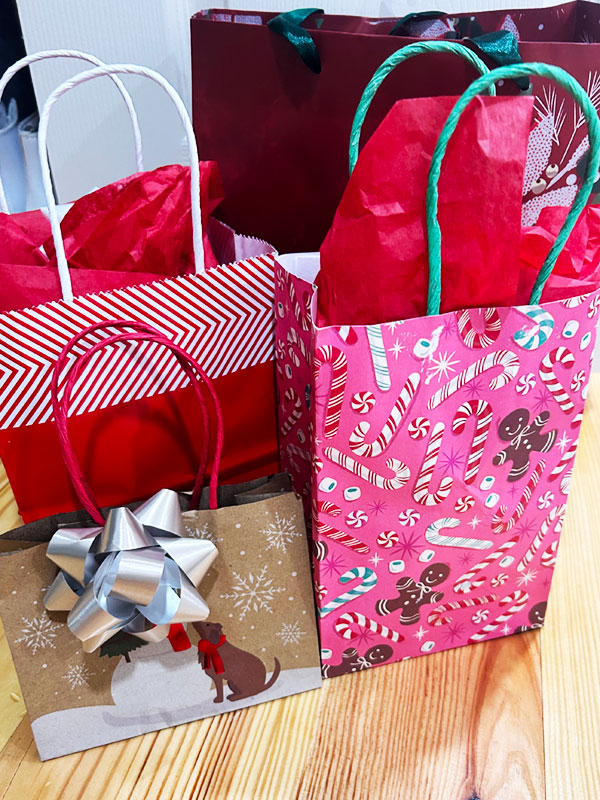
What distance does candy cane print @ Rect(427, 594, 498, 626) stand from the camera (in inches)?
23.8

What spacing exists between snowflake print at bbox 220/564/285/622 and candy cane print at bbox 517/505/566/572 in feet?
0.75

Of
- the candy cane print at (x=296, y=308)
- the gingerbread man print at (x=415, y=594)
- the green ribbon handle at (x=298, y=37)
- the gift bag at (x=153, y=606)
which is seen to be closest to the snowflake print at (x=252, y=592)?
the gift bag at (x=153, y=606)

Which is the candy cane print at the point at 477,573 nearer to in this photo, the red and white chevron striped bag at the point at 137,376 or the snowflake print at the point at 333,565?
the snowflake print at the point at 333,565

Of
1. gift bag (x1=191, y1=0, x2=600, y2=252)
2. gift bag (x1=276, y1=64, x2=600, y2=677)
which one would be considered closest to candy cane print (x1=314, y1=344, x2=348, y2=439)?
gift bag (x1=276, y1=64, x2=600, y2=677)

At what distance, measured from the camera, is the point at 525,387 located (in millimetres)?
520

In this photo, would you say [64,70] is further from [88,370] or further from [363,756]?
[363,756]

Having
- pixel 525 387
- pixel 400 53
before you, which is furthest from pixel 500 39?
pixel 525 387

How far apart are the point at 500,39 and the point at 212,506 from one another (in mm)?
506

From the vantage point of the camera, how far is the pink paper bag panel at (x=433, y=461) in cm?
49

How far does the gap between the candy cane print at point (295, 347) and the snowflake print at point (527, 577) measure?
0.95ft

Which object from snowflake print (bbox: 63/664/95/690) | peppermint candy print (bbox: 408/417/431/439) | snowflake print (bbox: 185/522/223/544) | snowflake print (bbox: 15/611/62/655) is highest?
peppermint candy print (bbox: 408/417/431/439)

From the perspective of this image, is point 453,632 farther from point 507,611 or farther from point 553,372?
point 553,372

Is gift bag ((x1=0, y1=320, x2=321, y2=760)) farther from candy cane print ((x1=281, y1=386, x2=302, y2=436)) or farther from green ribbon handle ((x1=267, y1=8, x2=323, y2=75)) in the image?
green ribbon handle ((x1=267, y1=8, x2=323, y2=75))

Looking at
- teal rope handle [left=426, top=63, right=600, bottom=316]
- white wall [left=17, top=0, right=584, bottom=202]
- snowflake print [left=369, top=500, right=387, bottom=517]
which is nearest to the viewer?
teal rope handle [left=426, top=63, right=600, bottom=316]
